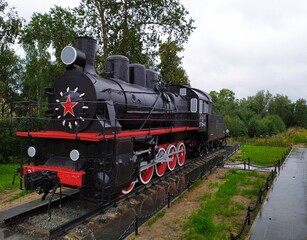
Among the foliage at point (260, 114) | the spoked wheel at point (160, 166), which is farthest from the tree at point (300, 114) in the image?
the spoked wheel at point (160, 166)

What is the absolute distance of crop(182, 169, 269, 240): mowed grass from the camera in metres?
5.50

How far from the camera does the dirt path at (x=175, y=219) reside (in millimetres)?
5480

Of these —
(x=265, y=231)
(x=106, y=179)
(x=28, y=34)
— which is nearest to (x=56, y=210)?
(x=106, y=179)

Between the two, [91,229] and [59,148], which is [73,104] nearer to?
[59,148]

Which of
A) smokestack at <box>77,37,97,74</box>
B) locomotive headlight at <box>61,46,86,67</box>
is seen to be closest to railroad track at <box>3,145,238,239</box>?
locomotive headlight at <box>61,46,86,67</box>

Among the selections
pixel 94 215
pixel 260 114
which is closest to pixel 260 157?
pixel 94 215

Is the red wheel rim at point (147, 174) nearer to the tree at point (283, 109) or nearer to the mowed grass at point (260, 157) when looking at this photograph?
the mowed grass at point (260, 157)

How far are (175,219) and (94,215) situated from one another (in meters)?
1.79

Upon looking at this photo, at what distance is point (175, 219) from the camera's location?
20.6 feet

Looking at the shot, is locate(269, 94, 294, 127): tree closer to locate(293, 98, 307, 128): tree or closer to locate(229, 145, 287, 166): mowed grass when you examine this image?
locate(293, 98, 307, 128): tree

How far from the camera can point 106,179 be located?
240 inches

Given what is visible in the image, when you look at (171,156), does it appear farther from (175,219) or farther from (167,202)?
(175,219)

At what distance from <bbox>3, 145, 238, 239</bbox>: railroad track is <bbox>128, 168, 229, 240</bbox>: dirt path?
0.92ft

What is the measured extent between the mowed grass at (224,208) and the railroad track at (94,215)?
39.1 inches
